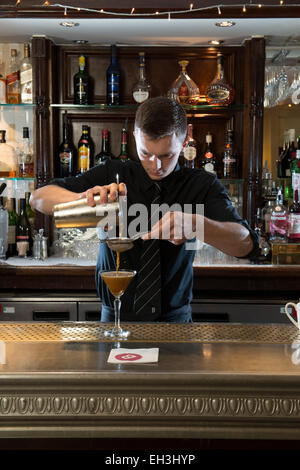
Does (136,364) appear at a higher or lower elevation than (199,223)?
lower

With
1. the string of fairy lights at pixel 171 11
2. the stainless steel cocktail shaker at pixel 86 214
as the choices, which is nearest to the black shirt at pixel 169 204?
the stainless steel cocktail shaker at pixel 86 214

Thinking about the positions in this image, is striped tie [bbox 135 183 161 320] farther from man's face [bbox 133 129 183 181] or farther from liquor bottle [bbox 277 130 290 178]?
liquor bottle [bbox 277 130 290 178]

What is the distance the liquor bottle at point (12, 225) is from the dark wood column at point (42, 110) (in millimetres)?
178

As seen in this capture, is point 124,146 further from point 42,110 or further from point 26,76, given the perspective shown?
point 26,76

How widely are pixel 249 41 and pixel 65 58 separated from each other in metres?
1.13

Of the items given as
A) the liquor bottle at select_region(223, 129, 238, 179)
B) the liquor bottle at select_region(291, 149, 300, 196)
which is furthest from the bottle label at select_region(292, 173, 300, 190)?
the liquor bottle at select_region(223, 129, 238, 179)

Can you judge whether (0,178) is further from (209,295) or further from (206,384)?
(206,384)

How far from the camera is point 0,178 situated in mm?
3783

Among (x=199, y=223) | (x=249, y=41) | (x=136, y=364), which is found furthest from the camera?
(x=249, y=41)

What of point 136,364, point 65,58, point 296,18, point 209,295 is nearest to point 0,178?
point 65,58

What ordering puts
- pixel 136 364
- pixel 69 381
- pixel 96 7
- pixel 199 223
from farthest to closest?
pixel 96 7 → pixel 199 223 → pixel 136 364 → pixel 69 381

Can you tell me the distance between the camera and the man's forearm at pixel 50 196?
2.31 metres

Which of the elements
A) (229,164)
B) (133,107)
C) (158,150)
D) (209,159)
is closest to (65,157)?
(133,107)
